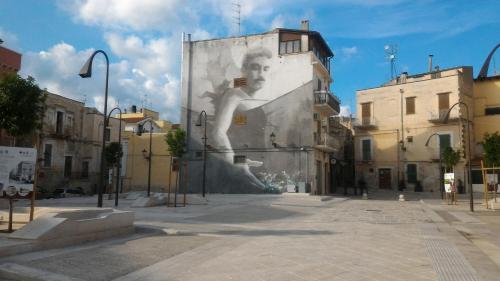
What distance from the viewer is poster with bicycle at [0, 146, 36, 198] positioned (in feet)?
31.5

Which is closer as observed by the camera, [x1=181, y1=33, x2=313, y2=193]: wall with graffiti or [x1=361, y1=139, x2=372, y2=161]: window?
[x1=181, y1=33, x2=313, y2=193]: wall with graffiti

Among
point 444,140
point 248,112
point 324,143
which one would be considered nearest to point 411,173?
point 444,140

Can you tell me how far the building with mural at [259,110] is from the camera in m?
33.3

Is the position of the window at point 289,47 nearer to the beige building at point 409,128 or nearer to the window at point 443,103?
the beige building at point 409,128

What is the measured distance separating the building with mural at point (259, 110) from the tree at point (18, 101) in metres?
18.5

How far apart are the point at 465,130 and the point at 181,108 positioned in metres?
25.1

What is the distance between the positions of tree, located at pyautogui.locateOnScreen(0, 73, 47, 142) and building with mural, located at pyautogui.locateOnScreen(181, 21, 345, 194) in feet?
60.5

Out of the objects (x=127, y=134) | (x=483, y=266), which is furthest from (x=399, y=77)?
(x=483, y=266)

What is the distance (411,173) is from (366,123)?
21.5 feet

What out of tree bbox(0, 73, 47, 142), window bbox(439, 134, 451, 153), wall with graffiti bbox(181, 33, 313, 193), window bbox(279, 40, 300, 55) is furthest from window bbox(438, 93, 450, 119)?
tree bbox(0, 73, 47, 142)

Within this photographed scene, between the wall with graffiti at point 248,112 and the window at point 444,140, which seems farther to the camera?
the window at point 444,140

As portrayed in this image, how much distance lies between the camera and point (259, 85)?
115 feet

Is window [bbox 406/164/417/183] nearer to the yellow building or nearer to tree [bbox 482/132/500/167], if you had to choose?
tree [bbox 482/132/500/167]

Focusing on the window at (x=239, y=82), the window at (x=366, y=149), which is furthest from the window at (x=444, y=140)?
the window at (x=239, y=82)
